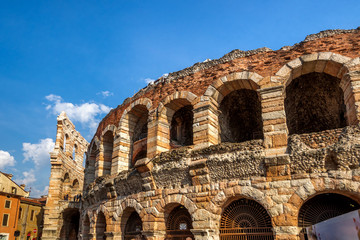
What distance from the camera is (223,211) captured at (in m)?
8.46

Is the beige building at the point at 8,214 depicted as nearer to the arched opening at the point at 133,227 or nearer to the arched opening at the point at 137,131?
the arched opening at the point at 137,131

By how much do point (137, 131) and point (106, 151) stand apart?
1.91 metres

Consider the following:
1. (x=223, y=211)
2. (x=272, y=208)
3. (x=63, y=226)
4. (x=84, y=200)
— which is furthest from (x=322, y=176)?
(x=63, y=226)

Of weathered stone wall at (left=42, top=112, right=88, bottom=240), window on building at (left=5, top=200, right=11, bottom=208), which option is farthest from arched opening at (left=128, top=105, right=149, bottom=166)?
window on building at (left=5, top=200, right=11, bottom=208)

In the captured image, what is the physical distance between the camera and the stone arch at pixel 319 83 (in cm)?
844

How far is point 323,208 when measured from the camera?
740 centimetres

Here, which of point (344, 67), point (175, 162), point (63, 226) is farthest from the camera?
point (63, 226)

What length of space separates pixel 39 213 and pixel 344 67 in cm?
2703

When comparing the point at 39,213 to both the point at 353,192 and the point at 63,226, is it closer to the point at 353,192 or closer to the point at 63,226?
the point at 63,226

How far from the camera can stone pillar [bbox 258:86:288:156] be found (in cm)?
799

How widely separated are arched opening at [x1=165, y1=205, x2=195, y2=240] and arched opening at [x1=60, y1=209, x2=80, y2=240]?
11908mm

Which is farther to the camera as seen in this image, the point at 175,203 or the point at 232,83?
the point at 232,83

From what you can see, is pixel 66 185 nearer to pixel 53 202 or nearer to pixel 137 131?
pixel 53 202

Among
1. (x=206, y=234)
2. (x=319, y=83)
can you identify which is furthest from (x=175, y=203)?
(x=319, y=83)
